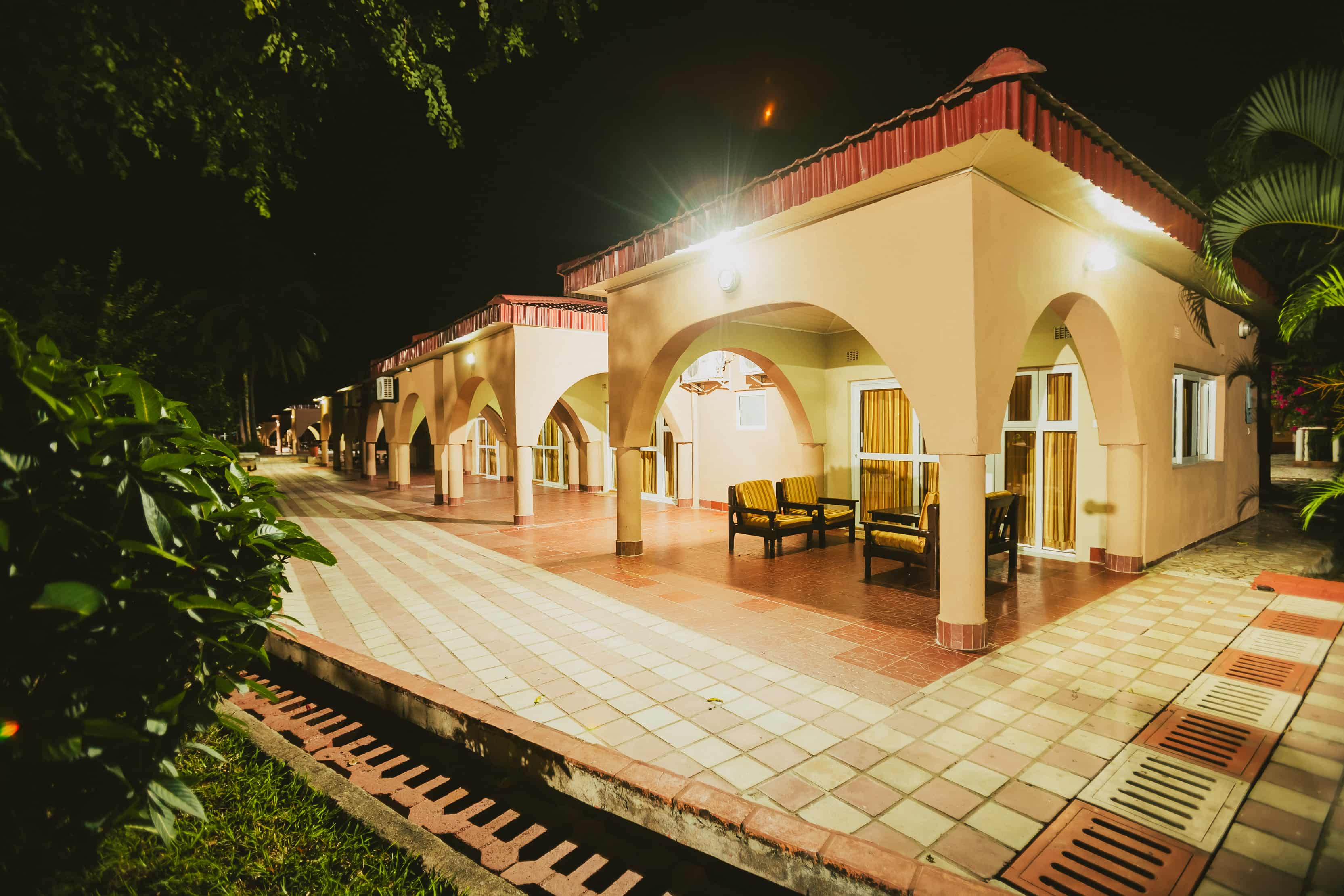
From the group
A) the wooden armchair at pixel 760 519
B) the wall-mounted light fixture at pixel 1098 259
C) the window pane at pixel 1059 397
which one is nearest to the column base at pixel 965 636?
the wooden armchair at pixel 760 519

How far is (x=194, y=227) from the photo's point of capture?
34.2ft

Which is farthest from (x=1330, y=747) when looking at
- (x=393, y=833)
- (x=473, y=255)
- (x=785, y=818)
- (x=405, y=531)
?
(x=473, y=255)

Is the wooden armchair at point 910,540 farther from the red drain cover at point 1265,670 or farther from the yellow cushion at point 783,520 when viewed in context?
the red drain cover at point 1265,670

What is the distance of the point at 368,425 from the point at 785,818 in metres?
24.6

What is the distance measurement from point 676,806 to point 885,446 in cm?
811

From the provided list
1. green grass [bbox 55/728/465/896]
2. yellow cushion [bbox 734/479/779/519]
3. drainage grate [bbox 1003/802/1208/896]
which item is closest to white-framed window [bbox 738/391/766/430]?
yellow cushion [bbox 734/479/779/519]

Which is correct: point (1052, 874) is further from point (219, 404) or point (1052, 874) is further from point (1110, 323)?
point (219, 404)

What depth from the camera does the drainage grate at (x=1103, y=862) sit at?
215cm

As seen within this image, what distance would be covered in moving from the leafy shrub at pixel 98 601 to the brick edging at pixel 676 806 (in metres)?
1.44

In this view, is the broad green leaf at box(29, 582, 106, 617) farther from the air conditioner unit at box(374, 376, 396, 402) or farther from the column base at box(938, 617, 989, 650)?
the air conditioner unit at box(374, 376, 396, 402)

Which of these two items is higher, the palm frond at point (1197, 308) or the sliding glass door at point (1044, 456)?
the palm frond at point (1197, 308)

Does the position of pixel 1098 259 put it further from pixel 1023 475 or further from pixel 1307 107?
pixel 1023 475

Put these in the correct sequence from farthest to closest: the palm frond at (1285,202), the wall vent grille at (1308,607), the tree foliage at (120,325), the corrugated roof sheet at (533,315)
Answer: the corrugated roof sheet at (533,315), the tree foliage at (120,325), the wall vent grille at (1308,607), the palm frond at (1285,202)

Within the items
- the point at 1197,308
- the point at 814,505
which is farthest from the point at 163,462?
the point at 1197,308
